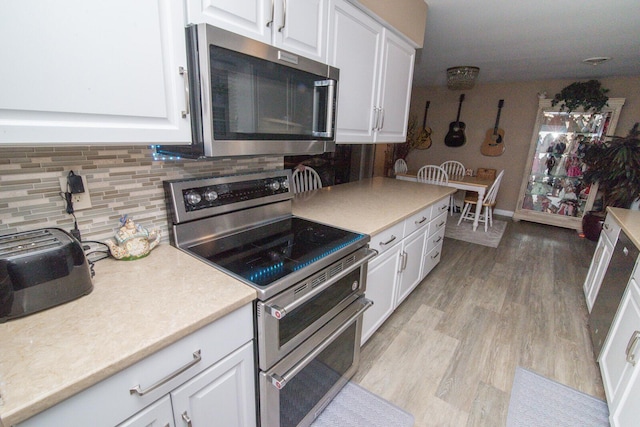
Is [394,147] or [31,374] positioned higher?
[394,147]

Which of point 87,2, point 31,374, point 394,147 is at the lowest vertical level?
point 31,374

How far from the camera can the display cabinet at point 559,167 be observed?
4164 mm

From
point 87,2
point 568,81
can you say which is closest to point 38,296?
point 87,2

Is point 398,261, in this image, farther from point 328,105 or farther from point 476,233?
point 476,233

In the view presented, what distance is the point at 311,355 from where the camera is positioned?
118 centimetres

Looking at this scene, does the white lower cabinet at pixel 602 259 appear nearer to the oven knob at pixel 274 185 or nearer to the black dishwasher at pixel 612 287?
the black dishwasher at pixel 612 287

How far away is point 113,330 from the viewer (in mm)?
729

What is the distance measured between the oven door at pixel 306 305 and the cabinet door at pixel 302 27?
92 cm

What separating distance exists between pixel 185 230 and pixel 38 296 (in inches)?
19.9

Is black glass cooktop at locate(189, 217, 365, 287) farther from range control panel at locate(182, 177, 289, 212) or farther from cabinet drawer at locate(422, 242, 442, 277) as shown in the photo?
cabinet drawer at locate(422, 242, 442, 277)

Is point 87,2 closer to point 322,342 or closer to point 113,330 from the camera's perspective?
point 113,330

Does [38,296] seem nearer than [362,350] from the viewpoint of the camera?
Yes

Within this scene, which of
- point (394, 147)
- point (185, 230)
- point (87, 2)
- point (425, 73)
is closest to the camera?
point (87, 2)

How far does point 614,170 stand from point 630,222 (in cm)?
234
